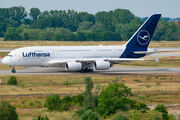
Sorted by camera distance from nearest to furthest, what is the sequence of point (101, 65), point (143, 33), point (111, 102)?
point (111, 102) < point (101, 65) < point (143, 33)

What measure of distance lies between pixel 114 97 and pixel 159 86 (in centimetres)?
1424

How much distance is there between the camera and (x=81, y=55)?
52375mm

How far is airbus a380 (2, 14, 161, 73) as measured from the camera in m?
49.7

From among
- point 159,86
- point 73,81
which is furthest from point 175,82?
point 73,81

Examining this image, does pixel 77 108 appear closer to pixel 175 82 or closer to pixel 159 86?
pixel 159 86

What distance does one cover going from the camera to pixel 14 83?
39.6 m

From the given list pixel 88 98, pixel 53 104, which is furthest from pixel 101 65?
pixel 88 98

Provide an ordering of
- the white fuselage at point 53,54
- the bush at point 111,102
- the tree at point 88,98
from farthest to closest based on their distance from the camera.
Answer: the white fuselage at point 53,54
the tree at point 88,98
the bush at point 111,102

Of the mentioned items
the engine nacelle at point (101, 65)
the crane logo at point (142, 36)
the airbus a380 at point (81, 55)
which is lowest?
the engine nacelle at point (101, 65)

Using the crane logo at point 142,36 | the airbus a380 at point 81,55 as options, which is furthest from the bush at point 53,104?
the crane logo at point 142,36

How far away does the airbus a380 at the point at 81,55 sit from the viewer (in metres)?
49.7

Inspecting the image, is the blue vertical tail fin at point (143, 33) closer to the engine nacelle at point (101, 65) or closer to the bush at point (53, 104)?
the engine nacelle at point (101, 65)

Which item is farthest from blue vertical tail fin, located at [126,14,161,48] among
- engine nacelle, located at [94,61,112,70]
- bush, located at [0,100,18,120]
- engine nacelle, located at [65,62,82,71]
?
bush, located at [0,100,18,120]

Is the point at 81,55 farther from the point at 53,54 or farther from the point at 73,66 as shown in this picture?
the point at 53,54
